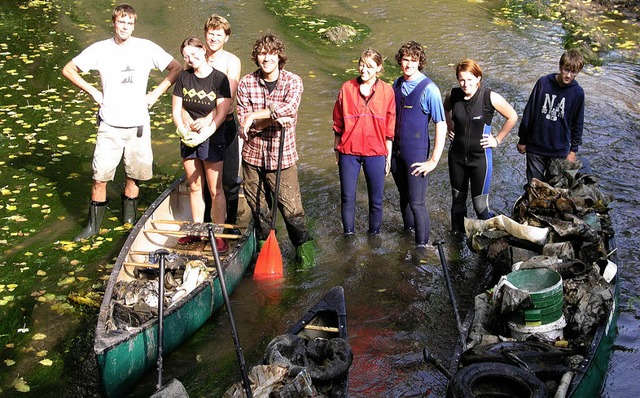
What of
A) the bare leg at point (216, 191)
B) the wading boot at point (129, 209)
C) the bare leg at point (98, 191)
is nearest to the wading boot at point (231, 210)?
the bare leg at point (216, 191)

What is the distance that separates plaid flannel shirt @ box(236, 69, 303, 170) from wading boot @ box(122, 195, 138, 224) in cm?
210

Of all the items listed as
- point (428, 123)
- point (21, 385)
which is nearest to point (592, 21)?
point (428, 123)

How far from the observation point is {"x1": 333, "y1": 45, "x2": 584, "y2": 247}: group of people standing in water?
7.80 metres

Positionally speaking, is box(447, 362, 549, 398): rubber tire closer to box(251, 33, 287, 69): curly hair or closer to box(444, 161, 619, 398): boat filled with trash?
box(444, 161, 619, 398): boat filled with trash

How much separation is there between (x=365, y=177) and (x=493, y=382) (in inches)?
A: 135

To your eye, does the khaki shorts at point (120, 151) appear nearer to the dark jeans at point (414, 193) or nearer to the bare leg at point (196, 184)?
the bare leg at point (196, 184)

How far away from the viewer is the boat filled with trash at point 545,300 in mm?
5441

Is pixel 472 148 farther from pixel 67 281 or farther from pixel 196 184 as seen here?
pixel 67 281

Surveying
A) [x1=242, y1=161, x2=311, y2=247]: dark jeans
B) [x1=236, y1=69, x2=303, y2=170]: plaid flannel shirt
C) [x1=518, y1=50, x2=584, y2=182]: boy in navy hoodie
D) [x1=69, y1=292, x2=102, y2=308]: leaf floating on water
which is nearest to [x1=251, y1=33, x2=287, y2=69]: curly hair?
[x1=236, y1=69, x2=303, y2=170]: plaid flannel shirt

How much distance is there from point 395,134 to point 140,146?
294 cm

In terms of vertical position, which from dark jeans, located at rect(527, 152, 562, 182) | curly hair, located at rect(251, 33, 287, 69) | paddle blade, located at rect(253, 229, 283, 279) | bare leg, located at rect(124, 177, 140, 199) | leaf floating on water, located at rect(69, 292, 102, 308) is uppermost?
curly hair, located at rect(251, 33, 287, 69)

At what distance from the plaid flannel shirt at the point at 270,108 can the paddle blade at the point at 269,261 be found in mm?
822

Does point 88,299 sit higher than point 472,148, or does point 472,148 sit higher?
point 472,148

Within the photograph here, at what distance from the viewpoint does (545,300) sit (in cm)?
596
